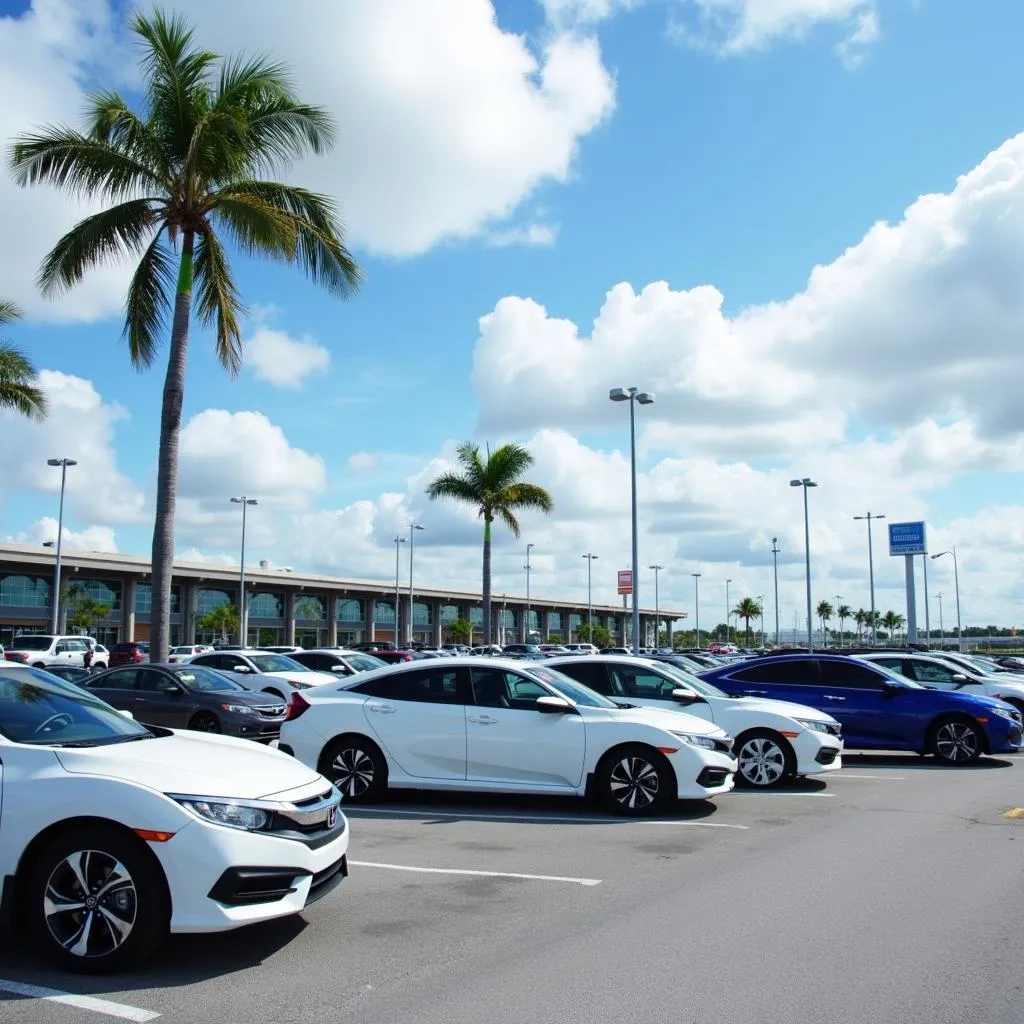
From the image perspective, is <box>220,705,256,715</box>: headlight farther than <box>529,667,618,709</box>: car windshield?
Yes

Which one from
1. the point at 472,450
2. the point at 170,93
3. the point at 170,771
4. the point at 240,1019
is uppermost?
the point at 170,93

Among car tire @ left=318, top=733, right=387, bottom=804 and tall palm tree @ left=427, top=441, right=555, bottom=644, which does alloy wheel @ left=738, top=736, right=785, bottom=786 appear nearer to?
car tire @ left=318, top=733, right=387, bottom=804

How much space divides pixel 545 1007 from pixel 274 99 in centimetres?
2008

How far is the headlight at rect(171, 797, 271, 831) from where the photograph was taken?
542 centimetres

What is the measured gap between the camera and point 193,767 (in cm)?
579

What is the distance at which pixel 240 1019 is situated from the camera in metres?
4.86

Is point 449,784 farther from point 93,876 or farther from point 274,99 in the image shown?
point 274,99

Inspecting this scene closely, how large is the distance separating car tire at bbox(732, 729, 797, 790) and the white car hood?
7.64 m

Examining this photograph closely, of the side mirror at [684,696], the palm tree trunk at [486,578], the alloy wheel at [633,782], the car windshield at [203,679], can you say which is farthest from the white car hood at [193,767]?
the palm tree trunk at [486,578]

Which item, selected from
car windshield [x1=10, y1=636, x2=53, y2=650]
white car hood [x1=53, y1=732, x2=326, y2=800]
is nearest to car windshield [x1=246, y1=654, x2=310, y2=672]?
white car hood [x1=53, y1=732, x2=326, y2=800]

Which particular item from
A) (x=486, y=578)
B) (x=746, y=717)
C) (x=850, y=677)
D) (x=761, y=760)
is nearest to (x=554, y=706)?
(x=746, y=717)

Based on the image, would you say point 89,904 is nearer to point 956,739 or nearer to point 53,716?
point 53,716

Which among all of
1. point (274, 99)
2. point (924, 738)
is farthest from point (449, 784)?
point (274, 99)

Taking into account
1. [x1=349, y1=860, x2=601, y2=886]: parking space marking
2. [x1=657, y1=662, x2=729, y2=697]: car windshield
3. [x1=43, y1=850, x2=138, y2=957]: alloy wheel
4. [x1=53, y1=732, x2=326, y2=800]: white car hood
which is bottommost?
[x1=349, y1=860, x2=601, y2=886]: parking space marking
